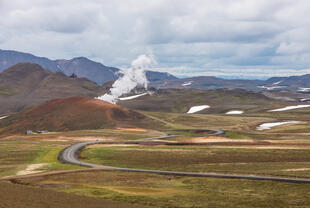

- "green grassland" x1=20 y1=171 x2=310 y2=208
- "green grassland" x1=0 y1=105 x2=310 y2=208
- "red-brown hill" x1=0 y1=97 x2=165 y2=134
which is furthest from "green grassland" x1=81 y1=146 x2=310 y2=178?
"red-brown hill" x1=0 y1=97 x2=165 y2=134

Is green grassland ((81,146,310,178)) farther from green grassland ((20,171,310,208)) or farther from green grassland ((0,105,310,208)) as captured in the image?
green grassland ((20,171,310,208))

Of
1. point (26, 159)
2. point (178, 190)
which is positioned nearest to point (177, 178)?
point (178, 190)

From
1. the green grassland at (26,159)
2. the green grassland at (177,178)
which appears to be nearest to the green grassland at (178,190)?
the green grassland at (177,178)

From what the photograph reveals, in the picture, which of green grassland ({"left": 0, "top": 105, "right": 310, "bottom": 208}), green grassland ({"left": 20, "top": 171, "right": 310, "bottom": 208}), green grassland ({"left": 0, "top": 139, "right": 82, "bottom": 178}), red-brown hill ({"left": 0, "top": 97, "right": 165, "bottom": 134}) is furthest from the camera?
red-brown hill ({"left": 0, "top": 97, "right": 165, "bottom": 134})

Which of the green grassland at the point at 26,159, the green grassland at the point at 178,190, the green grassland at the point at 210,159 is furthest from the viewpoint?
the green grassland at the point at 26,159

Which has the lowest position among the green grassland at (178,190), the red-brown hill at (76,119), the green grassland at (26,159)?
the green grassland at (178,190)

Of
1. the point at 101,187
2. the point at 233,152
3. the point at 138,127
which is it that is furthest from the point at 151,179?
the point at 138,127

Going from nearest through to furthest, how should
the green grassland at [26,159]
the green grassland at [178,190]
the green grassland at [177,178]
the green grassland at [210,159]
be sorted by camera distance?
the green grassland at [178,190]
the green grassland at [177,178]
the green grassland at [210,159]
the green grassland at [26,159]

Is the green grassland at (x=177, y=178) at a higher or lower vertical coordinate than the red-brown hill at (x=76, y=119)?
lower

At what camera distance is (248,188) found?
44.8m

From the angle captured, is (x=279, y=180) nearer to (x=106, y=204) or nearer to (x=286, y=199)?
(x=286, y=199)

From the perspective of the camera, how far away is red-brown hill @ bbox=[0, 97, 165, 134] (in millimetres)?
177125

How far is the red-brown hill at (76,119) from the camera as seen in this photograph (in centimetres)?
17712

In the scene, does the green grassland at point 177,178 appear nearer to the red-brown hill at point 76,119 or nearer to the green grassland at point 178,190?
the green grassland at point 178,190
